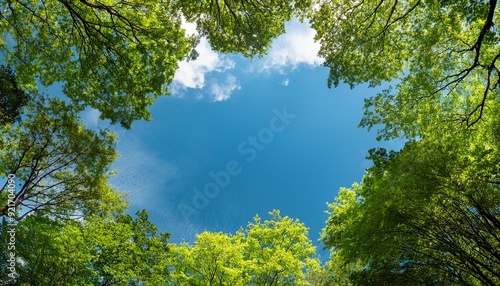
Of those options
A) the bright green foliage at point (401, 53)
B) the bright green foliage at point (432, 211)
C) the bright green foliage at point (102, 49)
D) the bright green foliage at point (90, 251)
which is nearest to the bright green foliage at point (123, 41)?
the bright green foliage at point (102, 49)

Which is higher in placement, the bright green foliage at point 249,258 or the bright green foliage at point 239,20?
the bright green foliage at point 239,20

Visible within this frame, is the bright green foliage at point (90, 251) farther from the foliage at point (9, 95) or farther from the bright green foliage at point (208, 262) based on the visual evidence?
the foliage at point (9, 95)

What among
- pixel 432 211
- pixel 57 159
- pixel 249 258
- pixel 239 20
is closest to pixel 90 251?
pixel 57 159

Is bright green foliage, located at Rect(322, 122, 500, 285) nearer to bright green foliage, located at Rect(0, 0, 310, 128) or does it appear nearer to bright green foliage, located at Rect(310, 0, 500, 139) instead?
bright green foliage, located at Rect(310, 0, 500, 139)

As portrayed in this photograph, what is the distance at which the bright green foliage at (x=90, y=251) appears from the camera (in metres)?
16.7

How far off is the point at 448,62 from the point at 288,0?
242 inches

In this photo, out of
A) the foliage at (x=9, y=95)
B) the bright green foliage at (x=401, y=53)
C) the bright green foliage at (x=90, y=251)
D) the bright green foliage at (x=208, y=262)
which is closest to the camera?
the bright green foliage at (x=401, y=53)

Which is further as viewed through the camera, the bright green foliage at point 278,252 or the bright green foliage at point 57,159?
the bright green foliage at point 278,252

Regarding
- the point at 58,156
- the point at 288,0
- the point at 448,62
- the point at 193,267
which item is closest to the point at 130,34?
the point at 288,0

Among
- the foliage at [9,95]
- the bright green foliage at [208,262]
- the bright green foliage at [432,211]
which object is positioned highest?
the foliage at [9,95]

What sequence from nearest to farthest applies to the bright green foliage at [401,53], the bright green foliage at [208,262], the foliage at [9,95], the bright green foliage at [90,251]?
the bright green foliage at [401,53] → the foliage at [9,95] → the bright green foliage at [90,251] → the bright green foliage at [208,262]

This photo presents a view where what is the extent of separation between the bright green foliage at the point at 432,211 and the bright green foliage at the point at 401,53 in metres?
1.22

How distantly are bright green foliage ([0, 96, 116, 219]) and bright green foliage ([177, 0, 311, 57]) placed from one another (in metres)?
8.72

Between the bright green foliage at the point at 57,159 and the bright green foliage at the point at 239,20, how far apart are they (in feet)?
28.6
